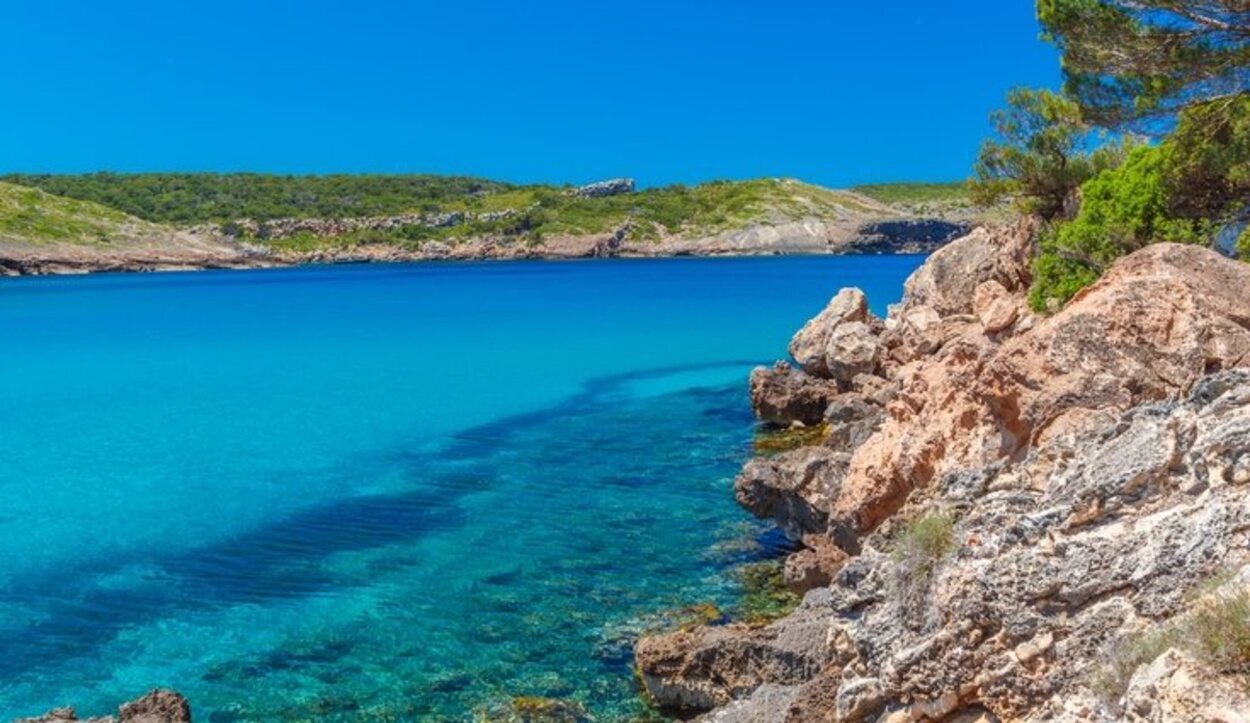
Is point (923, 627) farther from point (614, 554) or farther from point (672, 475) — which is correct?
point (672, 475)

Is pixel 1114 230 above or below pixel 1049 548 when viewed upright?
above

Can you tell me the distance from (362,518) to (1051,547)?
59.8 ft

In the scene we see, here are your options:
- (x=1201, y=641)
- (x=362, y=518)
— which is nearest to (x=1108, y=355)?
(x=1201, y=641)

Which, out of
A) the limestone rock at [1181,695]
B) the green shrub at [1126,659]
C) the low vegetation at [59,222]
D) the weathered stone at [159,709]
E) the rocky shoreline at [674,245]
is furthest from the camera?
the rocky shoreline at [674,245]

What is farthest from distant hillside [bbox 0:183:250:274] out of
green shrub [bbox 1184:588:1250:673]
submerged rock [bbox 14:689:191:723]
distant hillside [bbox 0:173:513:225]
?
green shrub [bbox 1184:588:1250:673]

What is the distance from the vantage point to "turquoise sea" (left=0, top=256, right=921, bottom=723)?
14930 millimetres

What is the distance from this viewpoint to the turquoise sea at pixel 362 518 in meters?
14.9

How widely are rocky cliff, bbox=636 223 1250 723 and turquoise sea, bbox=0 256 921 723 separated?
333 centimetres

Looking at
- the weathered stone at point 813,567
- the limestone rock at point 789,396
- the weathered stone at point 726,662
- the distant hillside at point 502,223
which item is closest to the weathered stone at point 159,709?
the weathered stone at point 726,662

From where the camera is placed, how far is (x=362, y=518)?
23.4 m

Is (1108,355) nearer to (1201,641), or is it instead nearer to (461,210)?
(1201,641)

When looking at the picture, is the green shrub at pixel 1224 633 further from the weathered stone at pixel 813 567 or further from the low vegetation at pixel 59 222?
the low vegetation at pixel 59 222

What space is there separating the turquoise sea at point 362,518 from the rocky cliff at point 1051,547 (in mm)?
3334

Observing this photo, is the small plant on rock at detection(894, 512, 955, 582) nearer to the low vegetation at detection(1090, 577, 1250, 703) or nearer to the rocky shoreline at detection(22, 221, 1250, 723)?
the rocky shoreline at detection(22, 221, 1250, 723)
